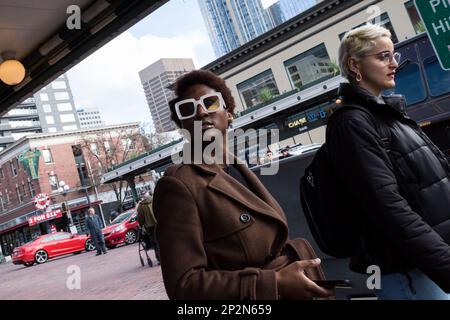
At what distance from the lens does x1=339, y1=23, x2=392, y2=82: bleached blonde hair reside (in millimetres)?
1793

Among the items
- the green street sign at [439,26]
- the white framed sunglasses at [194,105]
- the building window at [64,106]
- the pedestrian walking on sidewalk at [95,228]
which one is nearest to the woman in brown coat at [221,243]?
the white framed sunglasses at [194,105]

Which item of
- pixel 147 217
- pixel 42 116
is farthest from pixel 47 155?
pixel 42 116

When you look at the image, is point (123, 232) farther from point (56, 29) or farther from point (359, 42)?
point (359, 42)

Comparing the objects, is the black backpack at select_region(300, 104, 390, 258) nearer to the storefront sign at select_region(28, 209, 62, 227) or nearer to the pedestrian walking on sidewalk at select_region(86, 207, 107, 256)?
the pedestrian walking on sidewalk at select_region(86, 207, 107, 256)

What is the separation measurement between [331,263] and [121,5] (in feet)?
11.1

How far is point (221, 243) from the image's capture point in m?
1.23

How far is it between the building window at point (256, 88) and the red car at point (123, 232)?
1257 centimetres

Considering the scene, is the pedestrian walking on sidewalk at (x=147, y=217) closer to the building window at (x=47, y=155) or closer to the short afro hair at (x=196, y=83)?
the short afro hair at (x=196, y=83)

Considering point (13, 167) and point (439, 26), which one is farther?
point (13, 167)

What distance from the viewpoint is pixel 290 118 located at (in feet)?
75.8

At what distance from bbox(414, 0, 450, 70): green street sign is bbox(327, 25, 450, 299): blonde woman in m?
1.21

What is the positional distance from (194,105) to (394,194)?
852 millimetres
